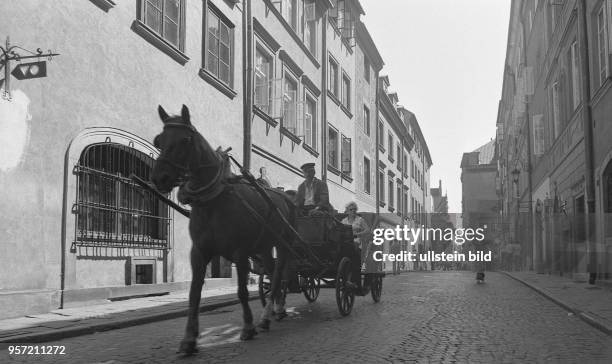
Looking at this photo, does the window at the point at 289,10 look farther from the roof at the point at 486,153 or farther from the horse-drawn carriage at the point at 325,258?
the roof at the point at 486,153

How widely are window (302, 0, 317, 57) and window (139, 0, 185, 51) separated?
10.3 m

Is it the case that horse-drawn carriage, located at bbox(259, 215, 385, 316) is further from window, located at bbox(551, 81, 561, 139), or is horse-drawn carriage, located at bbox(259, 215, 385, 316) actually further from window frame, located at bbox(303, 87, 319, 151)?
window, located at bbox(551, 81, 561, 139)

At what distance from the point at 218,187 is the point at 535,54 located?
80.3 feet

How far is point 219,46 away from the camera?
1612cm

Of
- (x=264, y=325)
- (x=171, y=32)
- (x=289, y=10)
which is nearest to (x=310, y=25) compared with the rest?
(x=289, y=10)

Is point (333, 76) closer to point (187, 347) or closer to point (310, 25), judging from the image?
point (310, 25)

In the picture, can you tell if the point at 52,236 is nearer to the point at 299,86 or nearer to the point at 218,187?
the point at 218,187

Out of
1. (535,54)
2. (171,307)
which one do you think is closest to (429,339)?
(171,307)

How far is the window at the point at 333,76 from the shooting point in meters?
27.3

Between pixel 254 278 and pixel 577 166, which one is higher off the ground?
pixel 577 166

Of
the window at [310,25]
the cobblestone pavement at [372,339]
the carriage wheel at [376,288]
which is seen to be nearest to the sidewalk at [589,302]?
the cobblestone pavement at [372,339]

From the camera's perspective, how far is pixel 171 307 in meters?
9.96

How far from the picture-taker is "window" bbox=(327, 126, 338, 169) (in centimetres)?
2669

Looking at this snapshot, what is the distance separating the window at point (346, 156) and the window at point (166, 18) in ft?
48.9
